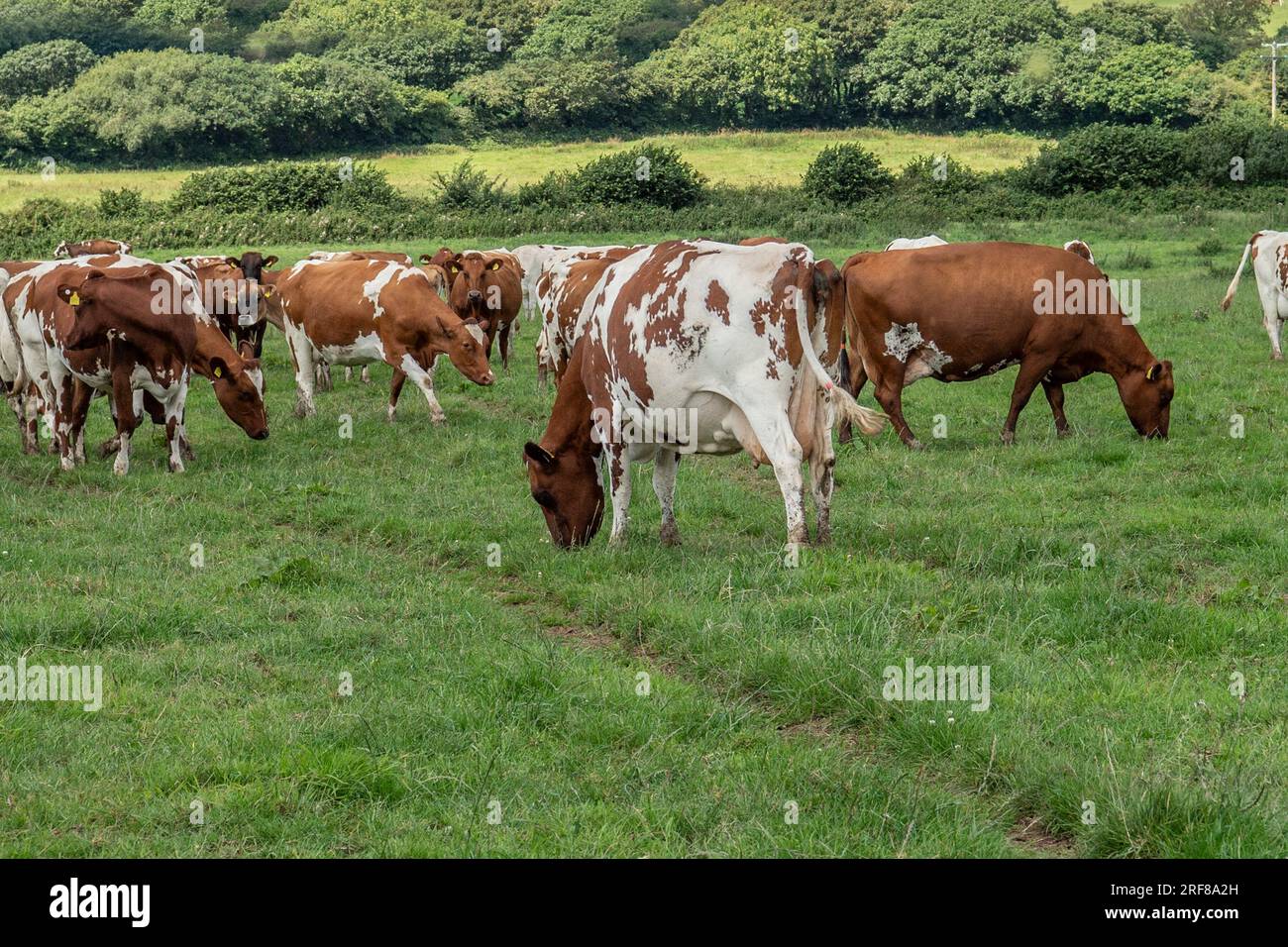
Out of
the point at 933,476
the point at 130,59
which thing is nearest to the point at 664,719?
the point at 933,476

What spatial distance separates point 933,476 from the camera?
1259cm

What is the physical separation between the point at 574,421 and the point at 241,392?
5.97 m

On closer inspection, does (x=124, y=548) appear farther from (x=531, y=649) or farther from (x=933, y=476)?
(x=933, y=476)

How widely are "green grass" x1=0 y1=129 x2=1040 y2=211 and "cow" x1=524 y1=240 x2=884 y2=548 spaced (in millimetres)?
45338

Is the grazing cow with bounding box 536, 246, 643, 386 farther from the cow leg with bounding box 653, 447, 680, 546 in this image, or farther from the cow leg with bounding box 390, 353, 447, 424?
the cow leg with bounding box 653, 447, 680, 546

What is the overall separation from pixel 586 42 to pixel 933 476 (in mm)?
87315

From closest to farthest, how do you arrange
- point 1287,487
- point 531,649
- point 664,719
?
point 664,719 < point 531,649 < point 1287,487

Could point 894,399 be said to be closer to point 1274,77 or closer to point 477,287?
point 477,287

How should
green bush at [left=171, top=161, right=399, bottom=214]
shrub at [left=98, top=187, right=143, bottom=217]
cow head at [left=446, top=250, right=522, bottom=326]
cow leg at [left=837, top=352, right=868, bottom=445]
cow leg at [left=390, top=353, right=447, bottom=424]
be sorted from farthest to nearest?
green bush at [left=171, top=161, right=399, bottom=214], shrub at [left=98, top=187, right=143, bottom=217], cow head at [left=446, top=250, right=522, bottom=326], cow leg at [left=390, top=353, right=447, bottom=424], cow leg at [left=837, top=352, right=868, bottom=445]

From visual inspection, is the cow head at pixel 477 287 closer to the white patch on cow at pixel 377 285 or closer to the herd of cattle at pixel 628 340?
the herd of cattle at pixel 628 340

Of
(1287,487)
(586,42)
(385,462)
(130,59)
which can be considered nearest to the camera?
(1287,487)

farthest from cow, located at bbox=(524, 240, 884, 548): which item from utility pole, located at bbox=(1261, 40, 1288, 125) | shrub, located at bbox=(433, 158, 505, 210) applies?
utility pole, located at bbox=(1261, 40, 1288, 125)

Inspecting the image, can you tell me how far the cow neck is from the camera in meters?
10.7

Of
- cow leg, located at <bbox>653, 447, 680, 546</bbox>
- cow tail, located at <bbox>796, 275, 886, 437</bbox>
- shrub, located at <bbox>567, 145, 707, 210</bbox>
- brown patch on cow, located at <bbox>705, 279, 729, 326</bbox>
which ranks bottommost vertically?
shrub, located at <bbox>567, 145, 707, 210</bbox>
